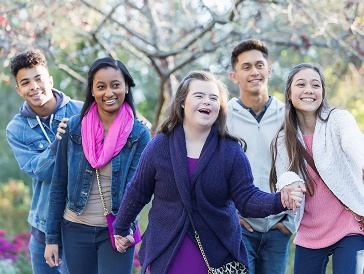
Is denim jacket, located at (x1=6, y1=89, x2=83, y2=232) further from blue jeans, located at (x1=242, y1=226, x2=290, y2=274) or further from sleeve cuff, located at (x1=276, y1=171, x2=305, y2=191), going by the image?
sleeve cuff, located at (x1=276, y1=171, x2=305, y2=191)

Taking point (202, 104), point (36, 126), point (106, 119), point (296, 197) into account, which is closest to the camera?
point (296, 197)

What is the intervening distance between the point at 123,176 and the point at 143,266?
2.51ft

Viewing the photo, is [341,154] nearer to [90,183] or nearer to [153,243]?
[153,243]

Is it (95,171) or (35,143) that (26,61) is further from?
(95,171)

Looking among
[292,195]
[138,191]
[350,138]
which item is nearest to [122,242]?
[138,191]

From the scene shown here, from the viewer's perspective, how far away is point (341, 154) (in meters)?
3.93

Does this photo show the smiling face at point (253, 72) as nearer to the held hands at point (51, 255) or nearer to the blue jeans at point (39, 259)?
the held hands at point (51, 255)

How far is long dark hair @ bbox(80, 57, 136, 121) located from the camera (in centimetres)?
423

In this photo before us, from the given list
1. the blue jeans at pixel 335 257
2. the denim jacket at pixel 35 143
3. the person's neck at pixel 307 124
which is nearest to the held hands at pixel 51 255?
the denim jacket at pixel 35 143

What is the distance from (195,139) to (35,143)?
58.5 inches

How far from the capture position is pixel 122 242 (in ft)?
12.8

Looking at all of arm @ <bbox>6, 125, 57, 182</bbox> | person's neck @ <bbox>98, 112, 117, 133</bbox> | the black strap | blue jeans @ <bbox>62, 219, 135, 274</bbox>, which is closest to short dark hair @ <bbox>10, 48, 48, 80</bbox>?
arm @ <bbox>6, 125, 57, 182</bbox>

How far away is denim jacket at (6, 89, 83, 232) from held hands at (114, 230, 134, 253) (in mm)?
825

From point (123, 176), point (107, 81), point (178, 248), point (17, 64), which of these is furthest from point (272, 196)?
point (17, 64)
